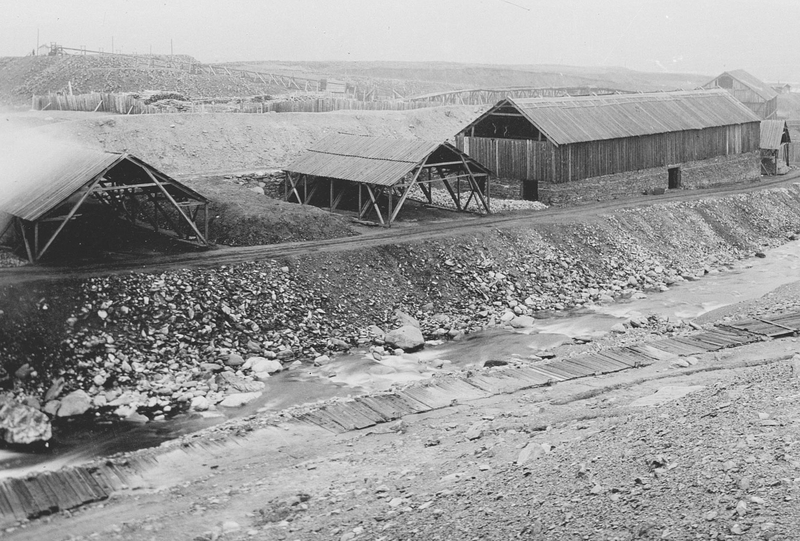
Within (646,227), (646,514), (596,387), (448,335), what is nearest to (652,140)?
(646,227)

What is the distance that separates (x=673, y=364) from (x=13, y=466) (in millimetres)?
16780

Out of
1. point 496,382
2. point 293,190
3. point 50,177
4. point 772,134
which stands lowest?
point 496,382

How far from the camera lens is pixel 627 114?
50.8m

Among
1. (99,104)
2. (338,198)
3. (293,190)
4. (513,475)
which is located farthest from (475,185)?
(99,104)

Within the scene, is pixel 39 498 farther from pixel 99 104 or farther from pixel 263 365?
pixel 99 104

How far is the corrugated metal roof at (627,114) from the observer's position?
46094 mm

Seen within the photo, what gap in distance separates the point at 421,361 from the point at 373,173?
12.9 meters

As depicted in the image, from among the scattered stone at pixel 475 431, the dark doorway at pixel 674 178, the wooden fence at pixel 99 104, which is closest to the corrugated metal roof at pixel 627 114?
the dark doorway at pixel 674 178

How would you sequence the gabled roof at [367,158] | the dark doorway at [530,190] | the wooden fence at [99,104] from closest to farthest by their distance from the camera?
the gabled roof at [367,158], the dark doorway at [530,190], the wooden fence at [99,104]

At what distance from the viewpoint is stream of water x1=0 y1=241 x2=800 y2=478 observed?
20812 millimetres

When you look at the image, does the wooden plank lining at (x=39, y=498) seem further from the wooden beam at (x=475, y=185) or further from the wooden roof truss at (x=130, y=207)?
the wooden beam at (x=475, y=185)

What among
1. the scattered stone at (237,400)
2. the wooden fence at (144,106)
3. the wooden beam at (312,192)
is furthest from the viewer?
the wooden fence at (144,106)

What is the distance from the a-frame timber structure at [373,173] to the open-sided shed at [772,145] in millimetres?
27913

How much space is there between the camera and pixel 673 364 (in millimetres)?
24781
